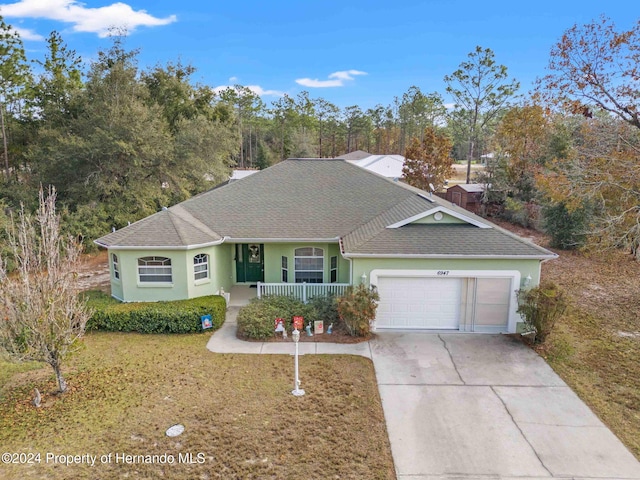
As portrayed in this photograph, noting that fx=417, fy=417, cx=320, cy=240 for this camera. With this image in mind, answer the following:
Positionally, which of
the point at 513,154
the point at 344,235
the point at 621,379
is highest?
the point at 513,154

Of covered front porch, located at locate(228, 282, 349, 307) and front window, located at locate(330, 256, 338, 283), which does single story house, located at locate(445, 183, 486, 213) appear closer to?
front window, located at locate(330, 256, 338, 283)

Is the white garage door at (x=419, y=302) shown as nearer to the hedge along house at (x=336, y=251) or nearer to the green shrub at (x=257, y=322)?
the hedge along house at (x=336, y=251)

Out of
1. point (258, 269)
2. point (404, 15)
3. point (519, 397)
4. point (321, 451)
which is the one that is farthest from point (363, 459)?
point (404, 15)

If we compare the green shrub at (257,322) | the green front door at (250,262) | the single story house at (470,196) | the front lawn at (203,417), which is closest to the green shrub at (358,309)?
the front lawn at (203,417)

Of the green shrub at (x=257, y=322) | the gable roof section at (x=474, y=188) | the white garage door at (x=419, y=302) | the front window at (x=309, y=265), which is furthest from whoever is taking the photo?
the gable roof section at (x=474, y=188)

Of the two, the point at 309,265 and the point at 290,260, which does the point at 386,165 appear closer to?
the point at 309,265

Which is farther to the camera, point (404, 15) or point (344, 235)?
point (404, 15)

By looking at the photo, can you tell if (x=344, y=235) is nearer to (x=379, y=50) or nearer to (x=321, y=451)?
(x=321, y=451)
